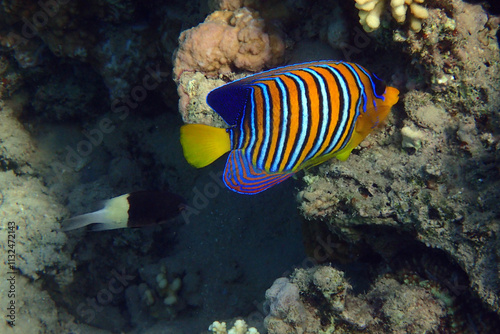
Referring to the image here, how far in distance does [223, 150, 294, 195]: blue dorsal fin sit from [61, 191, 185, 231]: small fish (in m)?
1.76

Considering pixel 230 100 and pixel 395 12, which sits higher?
pixel 395 12

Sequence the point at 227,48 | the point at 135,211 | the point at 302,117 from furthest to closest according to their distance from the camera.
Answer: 1. the point at 135,211
2. the point at 227,48
3. the point at 302,117

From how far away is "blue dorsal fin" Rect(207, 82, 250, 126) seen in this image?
2004 millimetres

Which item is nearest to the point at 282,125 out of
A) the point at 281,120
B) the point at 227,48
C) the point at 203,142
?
the point at 281,120

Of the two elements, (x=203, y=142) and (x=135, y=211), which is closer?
(x=203, y=142)

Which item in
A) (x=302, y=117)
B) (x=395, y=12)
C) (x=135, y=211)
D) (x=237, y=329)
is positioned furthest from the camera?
(x=135, y=211)

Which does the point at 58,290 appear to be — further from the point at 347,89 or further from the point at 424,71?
the point at 424,71

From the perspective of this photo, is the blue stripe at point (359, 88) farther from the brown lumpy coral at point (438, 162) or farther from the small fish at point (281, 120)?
the brown lumpy coral at point (438, 162)

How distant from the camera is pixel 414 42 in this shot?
227cm

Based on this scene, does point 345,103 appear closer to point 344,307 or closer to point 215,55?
point 215,55

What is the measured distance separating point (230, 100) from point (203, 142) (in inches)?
12.9

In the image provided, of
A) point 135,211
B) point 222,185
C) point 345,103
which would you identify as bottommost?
point 222,185

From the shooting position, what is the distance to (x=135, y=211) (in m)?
3.50

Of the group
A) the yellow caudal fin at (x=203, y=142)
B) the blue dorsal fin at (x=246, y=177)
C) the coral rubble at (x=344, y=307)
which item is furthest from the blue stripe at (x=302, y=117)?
the coral rubble at (x=344, y=307)
